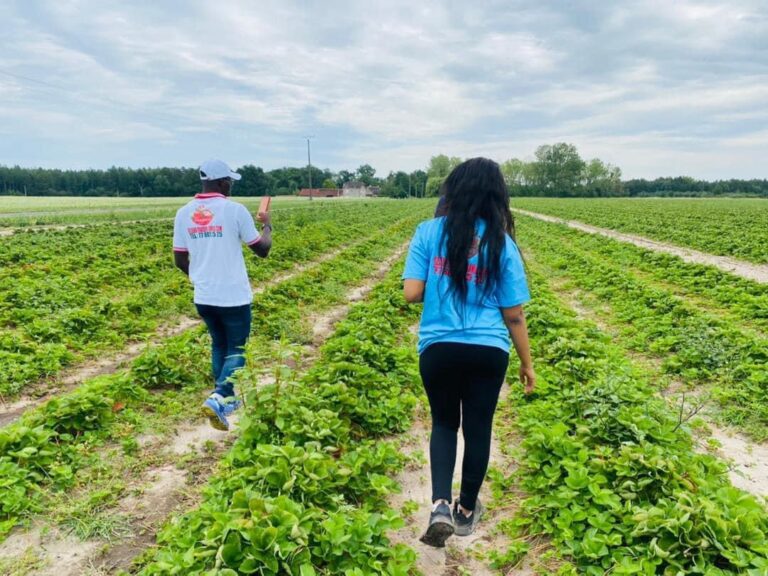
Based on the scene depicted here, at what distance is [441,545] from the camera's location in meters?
3.04

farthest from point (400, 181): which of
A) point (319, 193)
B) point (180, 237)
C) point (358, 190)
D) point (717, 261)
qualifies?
point (180, 237)

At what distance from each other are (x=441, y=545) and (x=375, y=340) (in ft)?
12.4

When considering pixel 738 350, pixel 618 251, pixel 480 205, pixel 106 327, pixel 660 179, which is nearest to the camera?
pixel 480 205

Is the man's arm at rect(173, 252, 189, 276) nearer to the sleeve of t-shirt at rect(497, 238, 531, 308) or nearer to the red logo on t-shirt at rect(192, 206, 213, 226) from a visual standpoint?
the red logo on t-shirt at rect(192, 206, 213, 226)

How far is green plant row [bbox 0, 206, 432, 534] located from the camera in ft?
11.6

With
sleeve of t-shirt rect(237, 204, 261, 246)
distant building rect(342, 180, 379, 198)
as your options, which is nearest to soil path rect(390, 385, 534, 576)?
sleeve of t-shirt rect(237, 204, 261, 246)

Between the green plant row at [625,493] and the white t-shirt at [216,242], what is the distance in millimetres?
2927

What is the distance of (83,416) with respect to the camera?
14.7 ft

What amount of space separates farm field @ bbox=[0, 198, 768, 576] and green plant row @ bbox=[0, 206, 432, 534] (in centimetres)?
2

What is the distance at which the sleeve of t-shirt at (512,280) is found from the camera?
2.70m

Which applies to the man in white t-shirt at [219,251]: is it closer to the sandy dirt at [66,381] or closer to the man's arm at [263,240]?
the man's arm at [263,240]

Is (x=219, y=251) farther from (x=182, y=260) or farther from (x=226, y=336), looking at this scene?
(x=226, y=336)

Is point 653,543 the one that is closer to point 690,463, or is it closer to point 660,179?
point 690,463

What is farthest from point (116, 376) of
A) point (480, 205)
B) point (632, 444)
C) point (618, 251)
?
point (618, 251)
